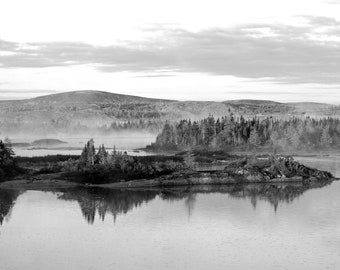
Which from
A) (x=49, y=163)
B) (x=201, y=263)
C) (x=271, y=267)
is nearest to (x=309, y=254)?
(x=271, y=267)

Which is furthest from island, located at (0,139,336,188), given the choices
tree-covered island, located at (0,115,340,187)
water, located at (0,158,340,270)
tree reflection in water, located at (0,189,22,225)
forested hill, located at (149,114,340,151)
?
forested hill, located at (149,114,340,151)

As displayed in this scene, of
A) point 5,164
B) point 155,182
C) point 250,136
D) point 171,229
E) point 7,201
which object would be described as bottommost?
point 7,201

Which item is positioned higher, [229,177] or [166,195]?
[229,177]

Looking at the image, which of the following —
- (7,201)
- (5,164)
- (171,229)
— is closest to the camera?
(171,229)

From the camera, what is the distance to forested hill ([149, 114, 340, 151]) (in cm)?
15818

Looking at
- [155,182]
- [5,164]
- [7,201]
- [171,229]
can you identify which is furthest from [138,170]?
[171,229]

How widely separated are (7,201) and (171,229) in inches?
842

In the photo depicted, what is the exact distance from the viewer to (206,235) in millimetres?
53719

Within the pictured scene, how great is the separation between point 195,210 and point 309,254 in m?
19.9

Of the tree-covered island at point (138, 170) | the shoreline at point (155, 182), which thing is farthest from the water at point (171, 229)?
the tree-covered island at point (138, 170)

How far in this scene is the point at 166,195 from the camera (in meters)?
76.9

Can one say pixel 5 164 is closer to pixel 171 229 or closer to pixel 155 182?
pixel 155 182

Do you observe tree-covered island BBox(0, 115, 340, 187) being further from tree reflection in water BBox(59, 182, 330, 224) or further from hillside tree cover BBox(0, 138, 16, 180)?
tree reflection in water BBox(59, 182, 330, 224)

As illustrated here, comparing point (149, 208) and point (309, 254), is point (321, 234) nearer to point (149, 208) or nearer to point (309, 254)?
point (309, 254)
